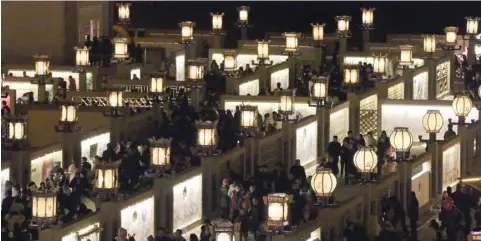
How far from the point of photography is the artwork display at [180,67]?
4312 cm

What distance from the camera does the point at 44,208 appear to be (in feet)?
82.5

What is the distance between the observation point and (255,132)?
108 feet

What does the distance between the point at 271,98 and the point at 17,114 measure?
6.06 m

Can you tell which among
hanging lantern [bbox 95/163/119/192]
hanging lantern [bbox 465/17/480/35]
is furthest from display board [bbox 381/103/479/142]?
hanging lantern [bbox 465/17/480/35]

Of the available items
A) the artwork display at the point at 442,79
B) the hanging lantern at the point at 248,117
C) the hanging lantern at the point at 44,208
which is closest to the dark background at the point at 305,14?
the artwork display at the point at 442,79

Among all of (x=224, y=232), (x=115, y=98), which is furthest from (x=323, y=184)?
(x=115, y=98)

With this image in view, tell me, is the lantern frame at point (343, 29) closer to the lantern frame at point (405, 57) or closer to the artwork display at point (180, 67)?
the artwork display at point (180, 67)

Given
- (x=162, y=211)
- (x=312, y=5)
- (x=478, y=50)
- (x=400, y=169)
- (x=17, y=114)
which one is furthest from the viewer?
(x=312, y=5)

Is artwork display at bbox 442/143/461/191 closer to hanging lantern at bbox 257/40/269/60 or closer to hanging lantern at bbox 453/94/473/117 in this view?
hanging lantern at bbox 453/94/473/117

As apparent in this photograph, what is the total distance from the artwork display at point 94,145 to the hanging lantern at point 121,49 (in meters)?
8.83

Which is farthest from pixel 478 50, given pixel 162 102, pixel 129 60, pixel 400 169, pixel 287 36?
pixel 400 169

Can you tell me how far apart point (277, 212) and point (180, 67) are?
19.1 meters

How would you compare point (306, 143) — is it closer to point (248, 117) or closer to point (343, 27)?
point (248, 117)

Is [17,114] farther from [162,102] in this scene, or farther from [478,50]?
[478,50]
